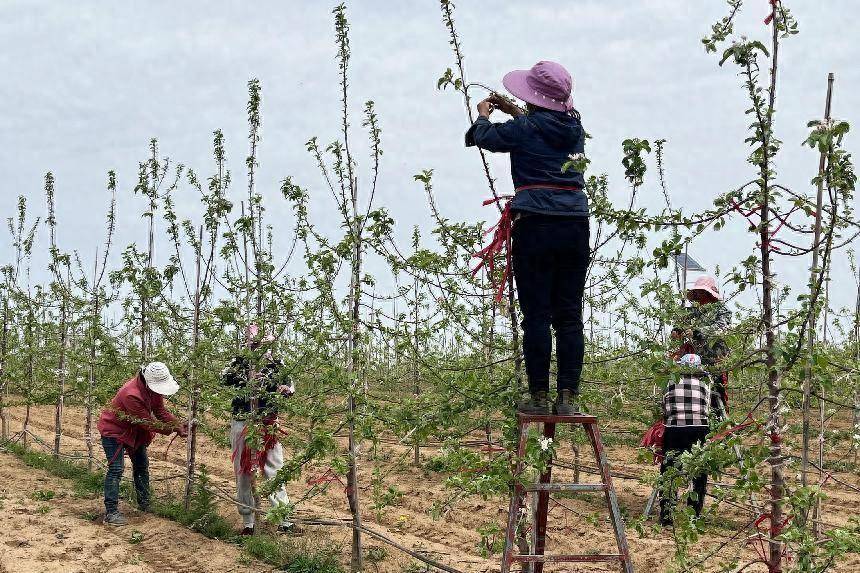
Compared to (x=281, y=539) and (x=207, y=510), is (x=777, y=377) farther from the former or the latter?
(x=207, y=510)

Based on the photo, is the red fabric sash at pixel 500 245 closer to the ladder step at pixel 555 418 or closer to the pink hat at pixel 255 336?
the ladder step at pixel 555 418

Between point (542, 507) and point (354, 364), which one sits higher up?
point (354, 364)

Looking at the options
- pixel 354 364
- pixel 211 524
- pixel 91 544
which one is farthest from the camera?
pixel 211 524

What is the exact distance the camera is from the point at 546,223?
12.7 feet

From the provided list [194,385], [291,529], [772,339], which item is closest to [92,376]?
[194,385]

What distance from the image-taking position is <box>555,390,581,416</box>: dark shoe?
3.95 meters

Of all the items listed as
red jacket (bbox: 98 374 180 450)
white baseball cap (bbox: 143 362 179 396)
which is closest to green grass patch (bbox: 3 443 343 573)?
red jacket (bbox: 98 374 180 450)

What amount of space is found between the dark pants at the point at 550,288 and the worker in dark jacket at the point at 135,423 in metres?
4.58

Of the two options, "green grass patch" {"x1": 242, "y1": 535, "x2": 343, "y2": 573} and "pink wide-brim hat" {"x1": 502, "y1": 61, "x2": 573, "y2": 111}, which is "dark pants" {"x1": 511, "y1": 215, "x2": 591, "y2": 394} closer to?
"pink wide-brim hat" {"x1": 502, "y1": 61, "x2": 573, "y2": 111}

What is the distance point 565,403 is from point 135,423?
17.2 feet

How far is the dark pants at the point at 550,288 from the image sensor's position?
3.88 meters

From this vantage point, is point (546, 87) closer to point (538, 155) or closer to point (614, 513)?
point (538, 155)

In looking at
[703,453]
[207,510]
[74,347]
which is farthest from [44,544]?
[703,453]

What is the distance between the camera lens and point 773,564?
317 centimetres
